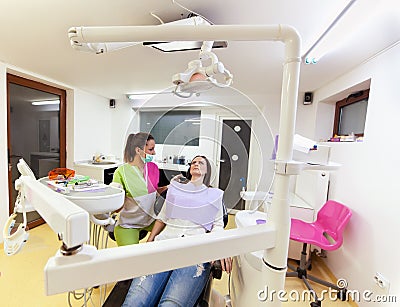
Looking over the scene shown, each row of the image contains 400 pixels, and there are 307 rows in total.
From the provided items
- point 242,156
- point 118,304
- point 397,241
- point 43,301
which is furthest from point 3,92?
point 397,241

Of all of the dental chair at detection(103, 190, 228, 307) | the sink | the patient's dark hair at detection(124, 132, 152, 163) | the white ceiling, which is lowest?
the dental chair at detection(103, 190, 228, 307)

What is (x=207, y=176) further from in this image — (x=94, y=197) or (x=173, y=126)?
(x=94, y=197)

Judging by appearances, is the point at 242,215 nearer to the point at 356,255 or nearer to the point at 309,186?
the point at 356,255

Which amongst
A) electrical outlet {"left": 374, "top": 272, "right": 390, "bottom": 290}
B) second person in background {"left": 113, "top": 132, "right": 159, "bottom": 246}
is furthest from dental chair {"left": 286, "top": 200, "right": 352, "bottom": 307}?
second person in background {"left": 113, "top": 132, "right": 159, "bottom": 246}

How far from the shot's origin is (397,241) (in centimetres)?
137

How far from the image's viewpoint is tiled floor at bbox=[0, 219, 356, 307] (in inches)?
65.6

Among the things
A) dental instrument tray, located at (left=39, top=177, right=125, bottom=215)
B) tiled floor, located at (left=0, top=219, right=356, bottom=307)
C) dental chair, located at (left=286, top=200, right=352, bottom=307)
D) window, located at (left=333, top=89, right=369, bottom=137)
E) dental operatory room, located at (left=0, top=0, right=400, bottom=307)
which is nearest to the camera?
dental operatory room, located at (left=0, top=0, right=400, bottom=307)

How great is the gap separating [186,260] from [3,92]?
10.1 feet

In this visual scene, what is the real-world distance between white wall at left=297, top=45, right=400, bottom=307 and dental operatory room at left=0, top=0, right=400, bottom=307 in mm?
13

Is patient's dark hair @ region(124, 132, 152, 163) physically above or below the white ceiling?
below

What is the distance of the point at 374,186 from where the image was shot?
5.29 feet

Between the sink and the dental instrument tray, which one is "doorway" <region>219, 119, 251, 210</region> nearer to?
the sink

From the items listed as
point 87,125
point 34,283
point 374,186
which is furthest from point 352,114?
point 87,125

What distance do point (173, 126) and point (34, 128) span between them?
9.91 ft
